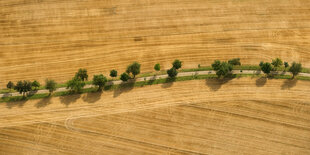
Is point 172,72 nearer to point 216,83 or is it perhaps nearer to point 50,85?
point 216,83

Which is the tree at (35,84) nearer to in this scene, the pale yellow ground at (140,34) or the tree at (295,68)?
the pale yellow ground at (140,34)

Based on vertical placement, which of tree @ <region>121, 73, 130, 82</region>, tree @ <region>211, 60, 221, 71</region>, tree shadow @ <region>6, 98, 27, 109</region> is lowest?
tree shadow @ <region>6, 98, 27, 109</region>

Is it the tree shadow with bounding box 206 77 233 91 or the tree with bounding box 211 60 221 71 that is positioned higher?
the tree with bounding box 211 60 221 71

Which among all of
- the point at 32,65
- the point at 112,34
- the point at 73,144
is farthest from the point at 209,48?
the point at 32,65

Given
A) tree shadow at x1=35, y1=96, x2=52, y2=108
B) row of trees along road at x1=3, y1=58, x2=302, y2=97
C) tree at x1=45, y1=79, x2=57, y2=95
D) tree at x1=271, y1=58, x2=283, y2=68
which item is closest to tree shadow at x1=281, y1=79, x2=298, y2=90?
row of trees along road at x1=3, y1=58, x2=302, y2=97

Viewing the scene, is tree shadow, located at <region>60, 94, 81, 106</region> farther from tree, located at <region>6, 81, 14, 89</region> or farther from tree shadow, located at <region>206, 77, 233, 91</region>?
tree shadow, located at <region>206, 77, 233, 91</region>

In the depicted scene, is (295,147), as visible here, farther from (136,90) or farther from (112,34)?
(112,34)
